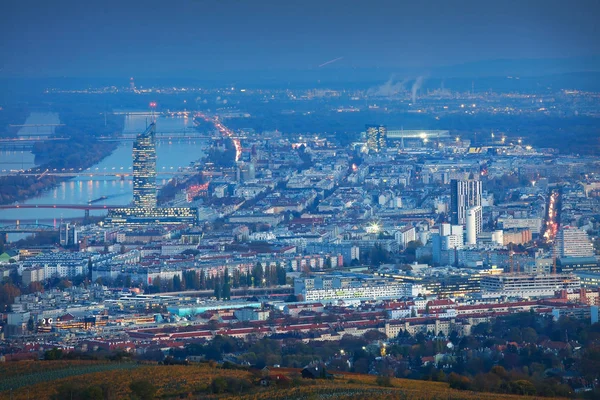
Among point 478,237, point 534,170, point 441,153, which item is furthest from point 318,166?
point 478,237

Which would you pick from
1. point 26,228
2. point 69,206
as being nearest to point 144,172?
point 69,206

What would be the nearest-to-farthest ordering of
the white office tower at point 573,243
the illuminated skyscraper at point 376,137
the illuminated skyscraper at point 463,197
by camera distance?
the white office tower at point 573,243 < the illuminated skyscraper at point 463,197 < the illuminated skyscraper at point 376,137

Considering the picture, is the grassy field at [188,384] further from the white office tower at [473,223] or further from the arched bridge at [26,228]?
the arched bridge at [26,228]

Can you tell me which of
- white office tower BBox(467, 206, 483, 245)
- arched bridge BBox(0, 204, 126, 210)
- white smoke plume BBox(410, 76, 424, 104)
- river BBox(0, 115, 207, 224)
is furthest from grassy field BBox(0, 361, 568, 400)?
white smoke plume BBox(410, 76, 424, 104)

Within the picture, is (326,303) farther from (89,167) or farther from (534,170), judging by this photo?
(89,167)

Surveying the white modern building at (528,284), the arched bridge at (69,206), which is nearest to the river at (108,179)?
the arched bridge at (69,206)

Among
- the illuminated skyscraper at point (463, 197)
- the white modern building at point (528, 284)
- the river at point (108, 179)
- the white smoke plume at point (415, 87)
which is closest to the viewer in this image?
the white modern building at point (528, 284)
